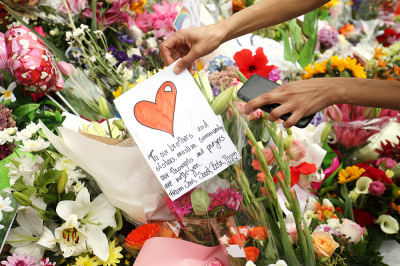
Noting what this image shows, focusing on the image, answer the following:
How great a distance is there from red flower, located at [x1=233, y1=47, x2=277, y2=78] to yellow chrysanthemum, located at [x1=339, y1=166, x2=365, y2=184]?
1.41ft

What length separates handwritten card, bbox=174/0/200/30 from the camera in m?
1.10

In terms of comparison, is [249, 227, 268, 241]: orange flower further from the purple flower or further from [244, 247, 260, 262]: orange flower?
the purple flower

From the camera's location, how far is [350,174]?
3.54ft

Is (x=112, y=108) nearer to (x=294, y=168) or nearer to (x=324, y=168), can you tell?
(x=294, y=168)

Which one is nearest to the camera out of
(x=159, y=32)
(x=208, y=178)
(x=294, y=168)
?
(x=208, y=178)

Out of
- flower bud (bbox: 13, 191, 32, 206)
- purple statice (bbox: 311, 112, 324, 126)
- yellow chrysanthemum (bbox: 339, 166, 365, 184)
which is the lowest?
yellow chrysanthemum (bbox: 339, 166, 365, 184)

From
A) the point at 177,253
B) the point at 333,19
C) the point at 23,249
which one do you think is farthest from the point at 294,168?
the point at 333,19

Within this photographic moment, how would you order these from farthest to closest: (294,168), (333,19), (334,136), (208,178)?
1. (333,19)
2. (334,136)
3. (294,168)
4. (208,178)

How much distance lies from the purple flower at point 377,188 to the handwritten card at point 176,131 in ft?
1.72

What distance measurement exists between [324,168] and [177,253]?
0.67 m

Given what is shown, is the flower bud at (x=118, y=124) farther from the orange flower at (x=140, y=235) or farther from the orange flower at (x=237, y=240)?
the orange flower at (x=237, y=240)

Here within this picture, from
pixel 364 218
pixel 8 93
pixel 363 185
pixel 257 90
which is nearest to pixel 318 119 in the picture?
pixel 363 185

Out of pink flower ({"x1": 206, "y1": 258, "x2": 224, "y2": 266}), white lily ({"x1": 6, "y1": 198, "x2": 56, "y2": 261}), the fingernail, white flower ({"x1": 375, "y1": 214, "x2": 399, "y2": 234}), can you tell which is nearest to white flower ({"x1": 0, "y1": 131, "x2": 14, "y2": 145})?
white lily ({"x1": 6, "y1": 198, "x2": 56, "y2": 261})

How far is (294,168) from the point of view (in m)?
0.96
